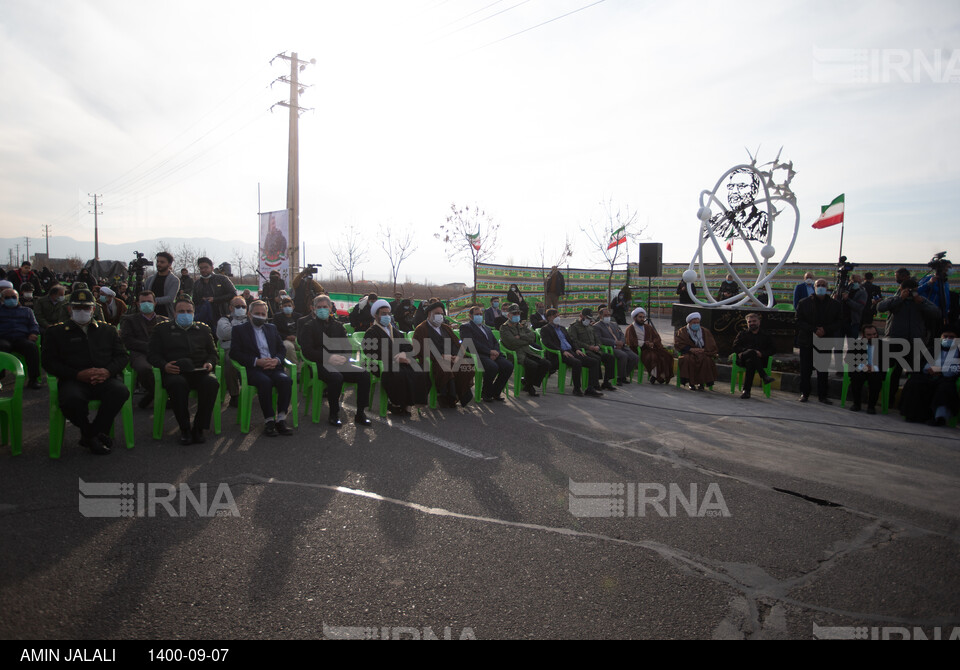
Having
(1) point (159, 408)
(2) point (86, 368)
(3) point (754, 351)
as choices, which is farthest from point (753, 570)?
(3) point (754, 351)

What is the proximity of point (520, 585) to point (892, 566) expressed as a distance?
2.33 meters

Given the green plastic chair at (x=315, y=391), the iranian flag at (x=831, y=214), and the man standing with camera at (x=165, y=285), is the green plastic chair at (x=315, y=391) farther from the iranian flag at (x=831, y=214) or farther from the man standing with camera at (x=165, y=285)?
the iranian flag at (x=831, y=214)

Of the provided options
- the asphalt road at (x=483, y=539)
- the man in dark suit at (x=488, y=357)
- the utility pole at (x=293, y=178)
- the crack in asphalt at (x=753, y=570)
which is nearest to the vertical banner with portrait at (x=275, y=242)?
the utility pole at (x=293, y=178)

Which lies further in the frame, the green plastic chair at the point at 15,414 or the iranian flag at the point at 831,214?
the iranian flag at the point at 831,214

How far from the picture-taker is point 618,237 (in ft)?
82.6

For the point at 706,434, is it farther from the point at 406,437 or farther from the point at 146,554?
the point at 146,554

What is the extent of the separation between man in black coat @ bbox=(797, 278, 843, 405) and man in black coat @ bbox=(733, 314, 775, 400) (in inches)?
20.0

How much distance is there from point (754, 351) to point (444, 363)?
5.25m

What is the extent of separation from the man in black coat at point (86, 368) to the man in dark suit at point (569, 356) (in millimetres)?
6153

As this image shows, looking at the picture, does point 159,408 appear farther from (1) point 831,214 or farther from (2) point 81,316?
(1) point 831,214

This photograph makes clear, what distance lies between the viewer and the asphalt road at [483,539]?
109 inches

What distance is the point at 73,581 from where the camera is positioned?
2.99 metres

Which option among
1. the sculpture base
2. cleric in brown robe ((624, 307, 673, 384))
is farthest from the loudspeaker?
cleric in brown robe ((624, 307, 673, 384))

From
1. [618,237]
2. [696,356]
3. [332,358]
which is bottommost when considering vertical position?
[696,356]
